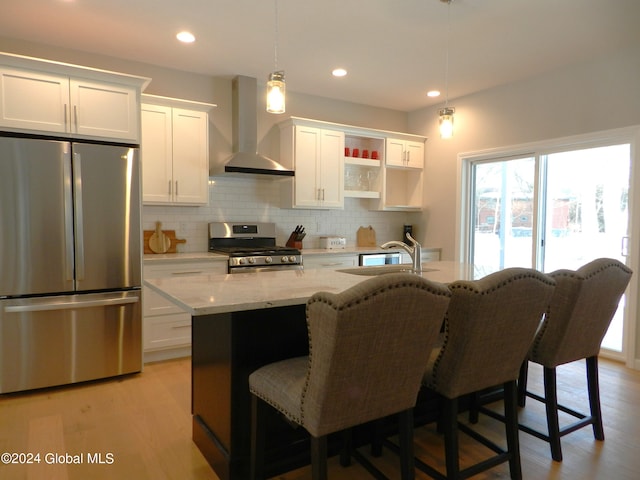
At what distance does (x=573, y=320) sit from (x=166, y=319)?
3.08m

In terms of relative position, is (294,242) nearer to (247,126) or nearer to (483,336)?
(247,126)

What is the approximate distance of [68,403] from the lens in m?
2.92

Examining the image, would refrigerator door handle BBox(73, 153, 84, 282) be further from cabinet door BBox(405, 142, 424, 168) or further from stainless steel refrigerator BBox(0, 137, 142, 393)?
cabinet door BBox(405, 142, 424, 168)

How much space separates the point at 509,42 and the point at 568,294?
7.65 ft

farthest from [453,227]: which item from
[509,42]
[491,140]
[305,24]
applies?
[305,24]

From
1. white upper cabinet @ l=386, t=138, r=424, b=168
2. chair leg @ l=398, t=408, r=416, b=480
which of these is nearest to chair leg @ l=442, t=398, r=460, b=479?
chair leg @ l=398, t=408, r=416, b=480

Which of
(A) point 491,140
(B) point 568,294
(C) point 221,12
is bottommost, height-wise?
(B) point 568,294

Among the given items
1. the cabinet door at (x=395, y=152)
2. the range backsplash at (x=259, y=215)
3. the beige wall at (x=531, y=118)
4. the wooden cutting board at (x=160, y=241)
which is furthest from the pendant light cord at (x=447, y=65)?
the wooden cutting board at (x=160, y=241)

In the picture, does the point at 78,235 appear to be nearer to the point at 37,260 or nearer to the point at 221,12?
the point at 37,260

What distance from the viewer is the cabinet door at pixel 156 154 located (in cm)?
382

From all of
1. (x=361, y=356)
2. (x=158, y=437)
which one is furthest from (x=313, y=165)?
(x=361, y=356)

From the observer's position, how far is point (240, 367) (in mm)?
1888

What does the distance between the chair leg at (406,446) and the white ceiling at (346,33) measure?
2578mm

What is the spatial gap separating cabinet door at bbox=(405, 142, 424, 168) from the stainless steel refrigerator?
3.33m
